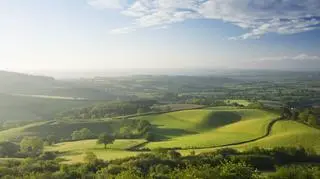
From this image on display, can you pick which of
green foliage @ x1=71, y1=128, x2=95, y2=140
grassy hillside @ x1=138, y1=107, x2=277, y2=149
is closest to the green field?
grassy hillside @ x1=138, y1=107, x2=277, y2=149

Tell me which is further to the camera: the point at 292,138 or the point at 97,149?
the point at 97,149

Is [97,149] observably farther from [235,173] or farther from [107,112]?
[107,112]

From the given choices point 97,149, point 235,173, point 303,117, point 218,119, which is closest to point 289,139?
point 303,117

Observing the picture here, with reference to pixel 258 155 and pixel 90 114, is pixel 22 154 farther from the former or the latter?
pixel 90 114

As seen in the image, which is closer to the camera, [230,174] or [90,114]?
[230,174]

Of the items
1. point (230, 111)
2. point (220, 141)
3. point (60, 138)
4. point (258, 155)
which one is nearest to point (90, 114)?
point (60, 138)

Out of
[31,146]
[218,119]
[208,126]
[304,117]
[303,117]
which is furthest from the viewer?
[218,119]

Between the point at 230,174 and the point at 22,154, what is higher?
the point at 230,174
